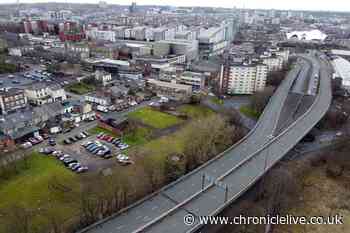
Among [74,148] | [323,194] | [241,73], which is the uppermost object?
[241,73]

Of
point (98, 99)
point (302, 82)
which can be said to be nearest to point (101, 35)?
point (98, 99)

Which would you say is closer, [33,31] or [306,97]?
[306,97]

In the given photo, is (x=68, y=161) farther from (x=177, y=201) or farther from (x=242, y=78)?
(x=242, y=78)

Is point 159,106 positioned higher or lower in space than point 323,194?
higher

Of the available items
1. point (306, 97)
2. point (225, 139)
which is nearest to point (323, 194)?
point (225, 139)

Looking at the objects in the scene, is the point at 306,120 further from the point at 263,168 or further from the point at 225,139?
the point at 263,168

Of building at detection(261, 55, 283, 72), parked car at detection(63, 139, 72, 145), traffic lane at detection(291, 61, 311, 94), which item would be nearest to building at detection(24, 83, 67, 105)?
parked car at detection(63, 139, 72, 145)

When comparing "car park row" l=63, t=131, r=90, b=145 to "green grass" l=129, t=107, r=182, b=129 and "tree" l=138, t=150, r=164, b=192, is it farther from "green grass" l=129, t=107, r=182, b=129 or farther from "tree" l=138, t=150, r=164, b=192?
"tree" l=138, t=150, r=164, b=192
